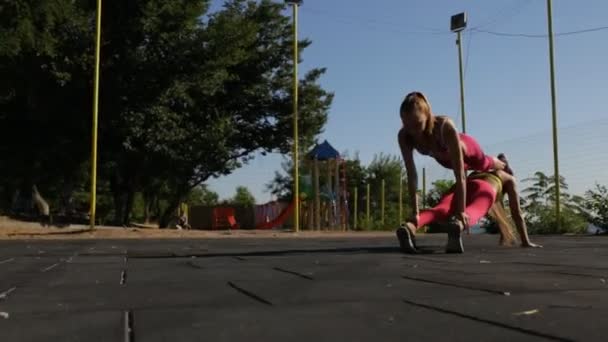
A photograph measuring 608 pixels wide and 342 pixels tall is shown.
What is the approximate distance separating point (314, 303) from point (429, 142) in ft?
11.4

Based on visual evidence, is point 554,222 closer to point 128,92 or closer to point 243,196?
point 128,92

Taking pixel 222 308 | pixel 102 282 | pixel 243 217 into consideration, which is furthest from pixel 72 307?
pixel 243 217

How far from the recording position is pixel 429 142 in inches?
223

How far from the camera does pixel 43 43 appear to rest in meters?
16.5

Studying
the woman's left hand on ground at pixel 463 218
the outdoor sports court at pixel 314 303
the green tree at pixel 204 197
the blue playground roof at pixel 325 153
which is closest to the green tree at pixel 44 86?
the blue playground roof at pixel 325 153

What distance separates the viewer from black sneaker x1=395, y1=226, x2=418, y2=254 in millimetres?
5383

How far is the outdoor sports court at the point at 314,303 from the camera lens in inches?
73.5

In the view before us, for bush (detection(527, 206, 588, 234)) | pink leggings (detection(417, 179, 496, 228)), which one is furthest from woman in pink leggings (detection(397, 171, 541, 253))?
bush (detection(527, 206, 588, 234))

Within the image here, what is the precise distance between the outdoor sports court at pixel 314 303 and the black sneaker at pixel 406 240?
4.15 ft

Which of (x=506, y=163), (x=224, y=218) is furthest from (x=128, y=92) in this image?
(x=506, y=163)

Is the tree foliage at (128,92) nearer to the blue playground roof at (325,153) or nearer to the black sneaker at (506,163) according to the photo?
the blue playground roof at (325,153)

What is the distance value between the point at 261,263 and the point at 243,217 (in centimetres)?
2811

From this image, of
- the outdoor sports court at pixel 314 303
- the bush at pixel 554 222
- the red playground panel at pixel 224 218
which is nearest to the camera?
the outdoor sports court at pixel 314 303

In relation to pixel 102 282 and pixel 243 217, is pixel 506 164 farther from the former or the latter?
pixel 243 217
